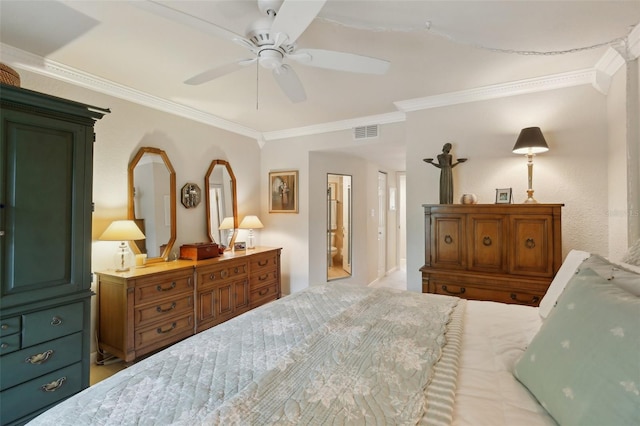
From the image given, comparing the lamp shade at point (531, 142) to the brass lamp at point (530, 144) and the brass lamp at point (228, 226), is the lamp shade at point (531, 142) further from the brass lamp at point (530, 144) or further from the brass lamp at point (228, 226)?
the brass lamp at point (228, 226)

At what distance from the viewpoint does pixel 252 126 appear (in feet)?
13.5

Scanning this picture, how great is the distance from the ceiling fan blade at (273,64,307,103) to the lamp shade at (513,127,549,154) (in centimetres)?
194

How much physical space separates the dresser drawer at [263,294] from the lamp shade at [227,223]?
0.93 meters

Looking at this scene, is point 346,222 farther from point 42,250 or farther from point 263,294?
point 42,250

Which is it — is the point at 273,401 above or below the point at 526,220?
below

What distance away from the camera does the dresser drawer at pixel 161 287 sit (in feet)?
7.98

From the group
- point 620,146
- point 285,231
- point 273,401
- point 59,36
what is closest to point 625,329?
point 273,401

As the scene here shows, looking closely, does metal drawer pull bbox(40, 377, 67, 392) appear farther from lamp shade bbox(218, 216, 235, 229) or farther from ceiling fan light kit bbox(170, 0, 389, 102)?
lamp shade bbox(218, 216, 235, 229)

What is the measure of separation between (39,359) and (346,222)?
3753mm

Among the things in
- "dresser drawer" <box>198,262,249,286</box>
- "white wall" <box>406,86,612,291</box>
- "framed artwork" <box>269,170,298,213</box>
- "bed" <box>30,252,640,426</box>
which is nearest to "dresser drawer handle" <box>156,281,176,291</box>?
"dresser drawer" <box>198,262,249,286</box>

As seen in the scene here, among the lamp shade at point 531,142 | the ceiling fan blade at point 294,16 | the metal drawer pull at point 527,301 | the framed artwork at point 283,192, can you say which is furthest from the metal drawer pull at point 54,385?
the lamp shade at point 531,142

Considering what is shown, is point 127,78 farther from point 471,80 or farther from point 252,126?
point 471,80

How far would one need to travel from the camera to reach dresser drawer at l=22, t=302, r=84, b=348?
162 cm

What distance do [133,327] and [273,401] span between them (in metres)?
2.14
